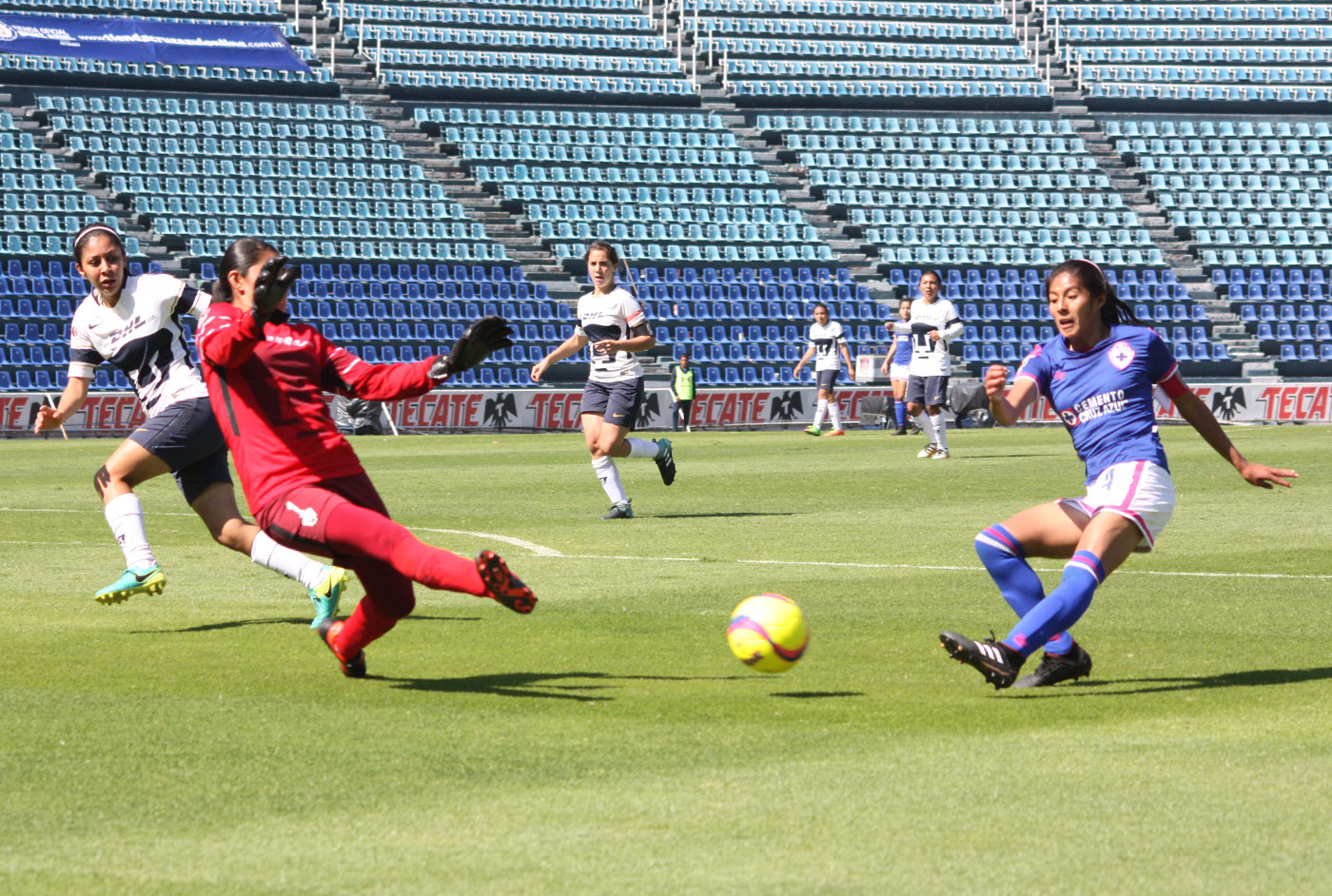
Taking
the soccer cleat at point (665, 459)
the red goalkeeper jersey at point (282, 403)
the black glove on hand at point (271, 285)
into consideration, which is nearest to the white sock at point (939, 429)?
the soccer cleat at point (665, 459)

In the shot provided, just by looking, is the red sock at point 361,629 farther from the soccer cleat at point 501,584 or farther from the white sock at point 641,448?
the white sock at point 641,448

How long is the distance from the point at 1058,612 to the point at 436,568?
90.7 inches

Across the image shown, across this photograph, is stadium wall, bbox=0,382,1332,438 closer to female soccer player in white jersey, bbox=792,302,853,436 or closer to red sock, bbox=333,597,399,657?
female soccer player in white jersey, bbox=792,302,853,436

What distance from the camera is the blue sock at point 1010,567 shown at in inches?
274

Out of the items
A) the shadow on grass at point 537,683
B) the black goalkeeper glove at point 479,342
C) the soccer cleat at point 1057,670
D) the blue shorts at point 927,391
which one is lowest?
the blue shorts at point 927,391

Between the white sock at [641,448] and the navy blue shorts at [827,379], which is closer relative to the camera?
the white sock at [641,448]

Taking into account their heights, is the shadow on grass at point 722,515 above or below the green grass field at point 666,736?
below

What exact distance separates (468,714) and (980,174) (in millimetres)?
38541

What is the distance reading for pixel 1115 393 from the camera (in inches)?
277

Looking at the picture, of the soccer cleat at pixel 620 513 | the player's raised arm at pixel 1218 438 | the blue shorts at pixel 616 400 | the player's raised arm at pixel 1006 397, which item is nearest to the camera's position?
the player's raised arm at pixel 1006 397

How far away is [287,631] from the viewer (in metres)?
8.34

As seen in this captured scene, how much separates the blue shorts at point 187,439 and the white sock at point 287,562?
0.73 meters

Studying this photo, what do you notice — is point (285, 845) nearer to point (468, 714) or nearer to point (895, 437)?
point (468, 714)

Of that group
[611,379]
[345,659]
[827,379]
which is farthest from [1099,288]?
[827,379]
